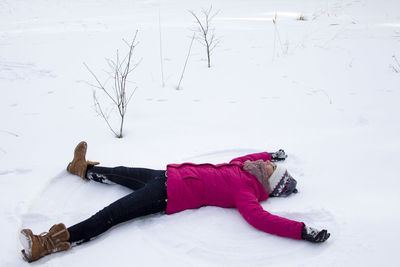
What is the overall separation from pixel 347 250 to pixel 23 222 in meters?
1.92

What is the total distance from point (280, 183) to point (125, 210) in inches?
40.9

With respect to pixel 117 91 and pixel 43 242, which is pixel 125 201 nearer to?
pixel 43 242

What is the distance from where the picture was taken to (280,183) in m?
2.32

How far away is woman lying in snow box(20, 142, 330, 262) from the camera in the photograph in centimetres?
191

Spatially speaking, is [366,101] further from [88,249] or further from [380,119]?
[88,249]

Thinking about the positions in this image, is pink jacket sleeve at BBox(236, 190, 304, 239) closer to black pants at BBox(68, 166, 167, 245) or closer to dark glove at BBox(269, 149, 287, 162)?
black pants at BBox(68, 166, 167, 245)

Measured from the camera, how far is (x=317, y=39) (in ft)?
17.7

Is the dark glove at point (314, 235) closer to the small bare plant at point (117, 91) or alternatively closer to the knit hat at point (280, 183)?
the knit hat at point (280, 183)

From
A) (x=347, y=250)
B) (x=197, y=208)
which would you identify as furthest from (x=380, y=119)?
(x=197, y=208)

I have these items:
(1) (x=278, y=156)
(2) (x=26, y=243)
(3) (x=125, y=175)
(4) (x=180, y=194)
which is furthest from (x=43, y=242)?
(1) (x=278, y=156)

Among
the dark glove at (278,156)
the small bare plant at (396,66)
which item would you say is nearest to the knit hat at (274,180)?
the dark glove at (278,156)

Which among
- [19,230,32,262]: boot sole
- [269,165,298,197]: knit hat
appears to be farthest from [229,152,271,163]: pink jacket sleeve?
[19,230,32,262]: boot sole

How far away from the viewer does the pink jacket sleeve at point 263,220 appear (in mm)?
1967

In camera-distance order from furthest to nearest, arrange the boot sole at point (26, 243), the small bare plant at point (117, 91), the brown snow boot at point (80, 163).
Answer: the small bare plant at point (117, 91) → the brown snow boot at point (80, 163) → the boot sole at point (26, 243)
